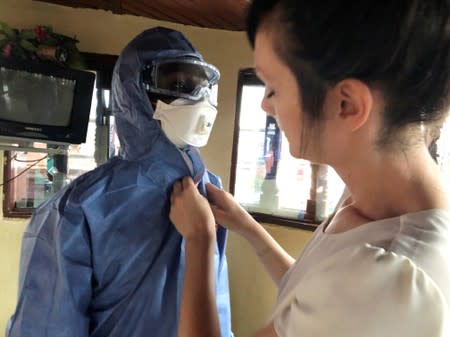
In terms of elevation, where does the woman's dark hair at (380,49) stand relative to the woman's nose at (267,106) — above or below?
above

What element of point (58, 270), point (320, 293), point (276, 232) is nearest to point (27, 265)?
point (58, 270)

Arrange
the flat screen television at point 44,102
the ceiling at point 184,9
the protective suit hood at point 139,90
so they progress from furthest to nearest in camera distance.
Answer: the ceiling at point 184,9 < the flat screen television at point 44,102 < the protective suit hood at point 139,90

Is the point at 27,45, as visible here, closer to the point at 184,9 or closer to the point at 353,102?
the point at 184,9

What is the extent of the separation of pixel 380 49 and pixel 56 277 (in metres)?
0.71

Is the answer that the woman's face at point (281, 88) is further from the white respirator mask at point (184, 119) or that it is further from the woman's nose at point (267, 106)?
the white respirator mask at point (184, 119)

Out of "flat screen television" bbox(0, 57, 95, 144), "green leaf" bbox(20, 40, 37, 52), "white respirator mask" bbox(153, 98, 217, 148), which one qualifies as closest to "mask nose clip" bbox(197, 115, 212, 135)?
"white respirator mask" bbox(153, 98, 217, 148)

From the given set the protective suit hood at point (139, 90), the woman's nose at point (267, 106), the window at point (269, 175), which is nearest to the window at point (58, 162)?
the window at point (269, 175)

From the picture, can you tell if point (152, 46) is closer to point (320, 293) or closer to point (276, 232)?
point (320, 293)

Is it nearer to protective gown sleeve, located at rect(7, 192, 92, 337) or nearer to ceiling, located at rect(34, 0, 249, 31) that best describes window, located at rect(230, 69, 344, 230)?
ceiling, located at rect(34, 0, 249, 31)

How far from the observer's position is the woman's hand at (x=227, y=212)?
0.94 m

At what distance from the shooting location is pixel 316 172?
1.91 meters

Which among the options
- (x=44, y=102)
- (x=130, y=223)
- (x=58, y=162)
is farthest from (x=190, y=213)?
(x=58, y=162)

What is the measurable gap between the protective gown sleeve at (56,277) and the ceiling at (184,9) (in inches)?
45.7

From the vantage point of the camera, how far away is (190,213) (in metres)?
0.79
